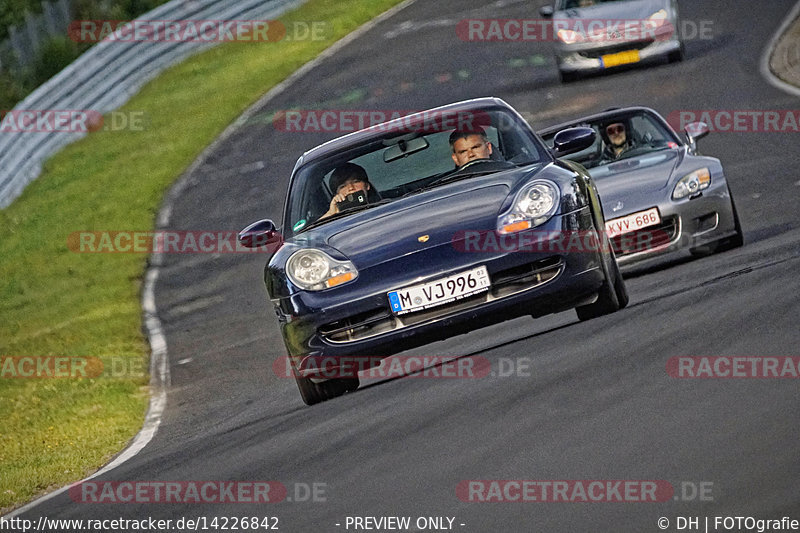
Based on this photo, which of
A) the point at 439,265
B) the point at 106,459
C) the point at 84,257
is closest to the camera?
the point at 439,265

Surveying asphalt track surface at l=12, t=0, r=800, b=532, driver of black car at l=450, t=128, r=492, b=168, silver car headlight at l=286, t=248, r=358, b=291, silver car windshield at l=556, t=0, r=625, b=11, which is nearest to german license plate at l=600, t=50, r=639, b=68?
silver car windshield at l=556, t=0, r=625, b=11

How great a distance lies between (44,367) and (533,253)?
7760 mm

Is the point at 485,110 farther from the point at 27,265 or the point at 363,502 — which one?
the point at 27,265

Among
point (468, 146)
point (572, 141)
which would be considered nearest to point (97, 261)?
point (468, 146)

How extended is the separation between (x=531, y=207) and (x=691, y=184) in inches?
152

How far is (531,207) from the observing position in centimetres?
807

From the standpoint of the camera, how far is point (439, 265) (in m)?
7.86

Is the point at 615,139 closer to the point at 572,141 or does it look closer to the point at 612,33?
the point at 572,141

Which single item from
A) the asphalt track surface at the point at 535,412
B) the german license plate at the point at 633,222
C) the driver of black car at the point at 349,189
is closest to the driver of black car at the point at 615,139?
the asphalt track surface at the point at 535,412

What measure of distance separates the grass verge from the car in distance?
2.12m

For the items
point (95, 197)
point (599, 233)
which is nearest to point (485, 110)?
point (599, 233)

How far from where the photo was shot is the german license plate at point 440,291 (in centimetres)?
786

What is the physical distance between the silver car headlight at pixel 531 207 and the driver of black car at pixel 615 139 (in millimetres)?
4587

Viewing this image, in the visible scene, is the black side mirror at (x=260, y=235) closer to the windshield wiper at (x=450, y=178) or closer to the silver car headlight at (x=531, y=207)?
the windshield wiper at (x=450, y=178)
